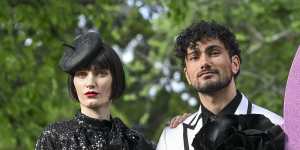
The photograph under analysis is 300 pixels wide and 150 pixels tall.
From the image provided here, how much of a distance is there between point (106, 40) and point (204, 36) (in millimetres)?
4874

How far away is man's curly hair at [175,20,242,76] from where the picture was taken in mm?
4719

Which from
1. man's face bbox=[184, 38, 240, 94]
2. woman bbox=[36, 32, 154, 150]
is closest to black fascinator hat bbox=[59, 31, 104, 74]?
woman bbox=[36, 32, 154, 150]

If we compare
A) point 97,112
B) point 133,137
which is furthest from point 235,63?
point 97,112

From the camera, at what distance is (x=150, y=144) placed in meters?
4.66

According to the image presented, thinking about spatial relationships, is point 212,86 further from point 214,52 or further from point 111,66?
point 111,66

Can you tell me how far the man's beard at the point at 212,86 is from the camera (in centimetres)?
457

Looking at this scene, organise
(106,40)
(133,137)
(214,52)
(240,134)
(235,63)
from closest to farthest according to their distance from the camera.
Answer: (240,134) < (133,137) < (214,52) < (235,63) < (106,40)

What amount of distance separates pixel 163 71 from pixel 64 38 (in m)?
4.45

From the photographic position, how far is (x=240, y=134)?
3.95m

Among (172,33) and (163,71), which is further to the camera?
(163,71)

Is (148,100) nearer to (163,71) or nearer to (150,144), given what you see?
(163,71)

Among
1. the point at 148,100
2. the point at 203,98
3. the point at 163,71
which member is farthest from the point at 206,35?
the point at 148,100

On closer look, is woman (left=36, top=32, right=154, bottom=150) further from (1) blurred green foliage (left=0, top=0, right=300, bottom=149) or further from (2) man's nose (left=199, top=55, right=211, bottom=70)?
(1) blurred green foliage (left=0, top=0, right=300, bottom=149)

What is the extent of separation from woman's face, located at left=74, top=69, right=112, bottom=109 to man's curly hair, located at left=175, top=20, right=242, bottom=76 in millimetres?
477
